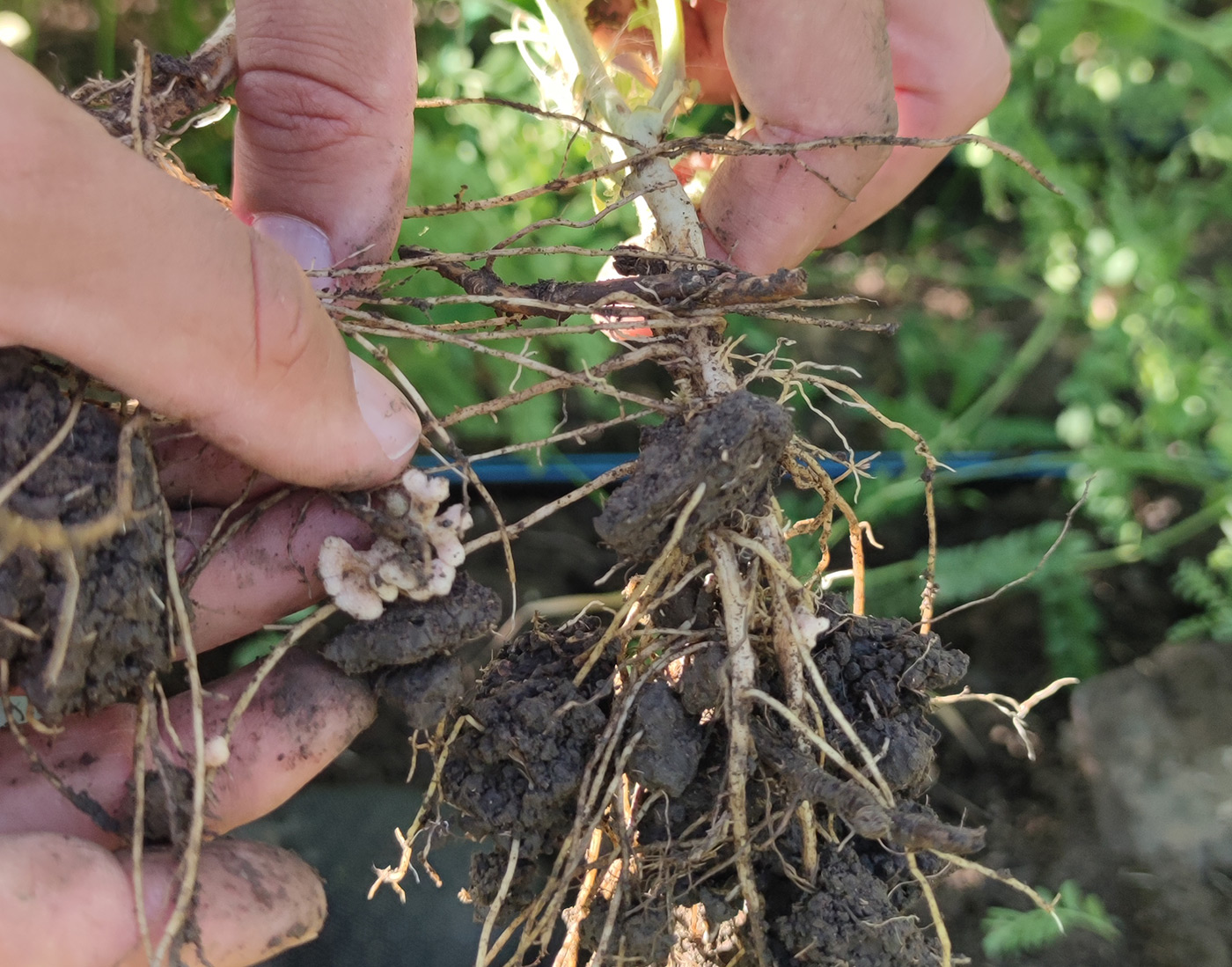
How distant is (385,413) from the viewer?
3.51 feet

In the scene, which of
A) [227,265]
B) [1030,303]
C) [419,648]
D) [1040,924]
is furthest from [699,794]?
[1030,303]

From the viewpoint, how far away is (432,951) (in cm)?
183

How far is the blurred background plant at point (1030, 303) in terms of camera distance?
218 centimetres

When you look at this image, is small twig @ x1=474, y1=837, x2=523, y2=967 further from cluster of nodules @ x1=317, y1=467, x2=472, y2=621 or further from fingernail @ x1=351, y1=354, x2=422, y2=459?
fingernail @ x1=351, y1=354, x2=422, y2=459

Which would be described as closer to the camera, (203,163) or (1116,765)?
(1116,765)

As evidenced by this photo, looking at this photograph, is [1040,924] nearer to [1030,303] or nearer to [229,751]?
[229,751]

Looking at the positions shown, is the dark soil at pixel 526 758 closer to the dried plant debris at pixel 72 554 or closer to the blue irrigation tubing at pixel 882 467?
the dried plant debris at pixel 72 554

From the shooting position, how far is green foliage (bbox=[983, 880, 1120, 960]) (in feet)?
5.30

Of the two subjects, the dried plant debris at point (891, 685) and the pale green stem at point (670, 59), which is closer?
the dried plant debris at point (891, 685)

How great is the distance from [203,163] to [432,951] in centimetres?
192

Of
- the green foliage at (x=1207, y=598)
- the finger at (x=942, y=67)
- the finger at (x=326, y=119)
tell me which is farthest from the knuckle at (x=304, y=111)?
the green foliage at (x=1207, y=598)

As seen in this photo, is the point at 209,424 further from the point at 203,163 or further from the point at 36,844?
the point at 203,163

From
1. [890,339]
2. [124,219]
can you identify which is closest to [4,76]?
[124,219]

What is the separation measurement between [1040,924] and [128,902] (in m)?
1.50
